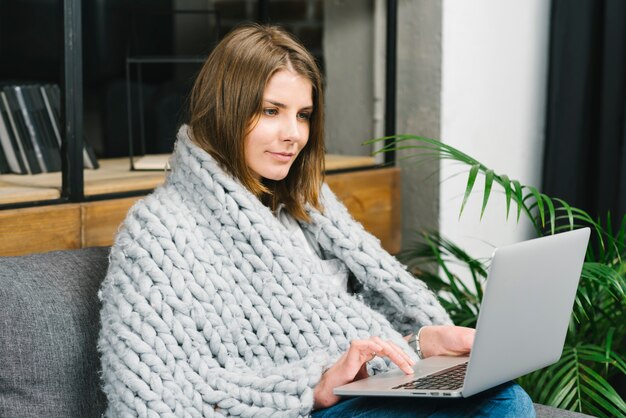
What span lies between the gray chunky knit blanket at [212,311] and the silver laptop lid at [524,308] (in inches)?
12.2

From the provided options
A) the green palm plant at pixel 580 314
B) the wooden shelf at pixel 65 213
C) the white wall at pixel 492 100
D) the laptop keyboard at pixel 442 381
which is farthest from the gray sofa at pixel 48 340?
the white wall at pixel 492 100

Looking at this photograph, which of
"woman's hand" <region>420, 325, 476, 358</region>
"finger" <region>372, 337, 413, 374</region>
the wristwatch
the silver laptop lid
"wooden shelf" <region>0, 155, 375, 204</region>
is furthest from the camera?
"wooden shelf" <region>0, 155, 375, 204</region>

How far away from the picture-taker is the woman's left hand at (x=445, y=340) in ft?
5.20

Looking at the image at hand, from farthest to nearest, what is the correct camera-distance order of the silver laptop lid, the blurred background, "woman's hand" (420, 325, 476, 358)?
the blurred background
"woman's hand" (420, 325, 476, 358)
the silver laptop lid

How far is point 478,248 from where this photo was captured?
8.95 feet

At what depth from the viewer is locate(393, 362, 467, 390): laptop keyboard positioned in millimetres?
1316

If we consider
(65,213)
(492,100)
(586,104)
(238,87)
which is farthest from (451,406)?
(586,104)

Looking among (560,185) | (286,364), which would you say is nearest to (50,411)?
(286,364)

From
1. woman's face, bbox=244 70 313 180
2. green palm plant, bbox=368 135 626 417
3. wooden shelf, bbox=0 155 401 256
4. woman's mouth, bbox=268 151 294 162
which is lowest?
green palm plant, bbox=368 135 626 417

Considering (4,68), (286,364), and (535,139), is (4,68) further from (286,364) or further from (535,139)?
(535,139)

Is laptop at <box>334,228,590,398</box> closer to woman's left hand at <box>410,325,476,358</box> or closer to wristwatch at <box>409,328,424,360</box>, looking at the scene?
woman's left hand at <box>410,325,476,358</box>

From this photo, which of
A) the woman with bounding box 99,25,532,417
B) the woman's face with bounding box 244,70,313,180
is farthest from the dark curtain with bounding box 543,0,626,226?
the woman's face with bounding box 244,70,313,180

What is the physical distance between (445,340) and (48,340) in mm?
687

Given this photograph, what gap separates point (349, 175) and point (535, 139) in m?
0.75
